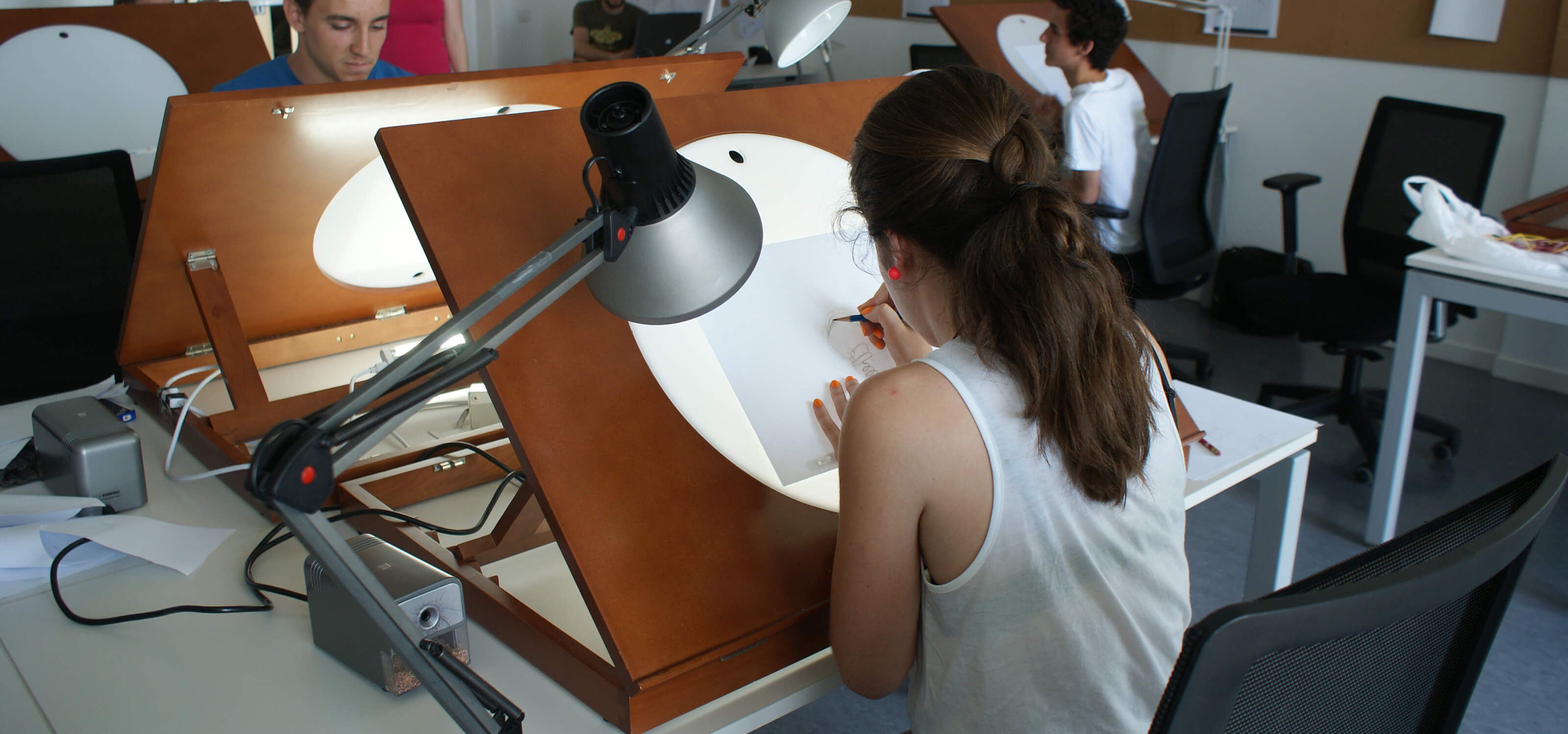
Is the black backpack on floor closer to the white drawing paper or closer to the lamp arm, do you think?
the white drawing paper

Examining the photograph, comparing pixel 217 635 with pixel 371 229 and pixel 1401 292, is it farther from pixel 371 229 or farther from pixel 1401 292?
pixel 1401 292

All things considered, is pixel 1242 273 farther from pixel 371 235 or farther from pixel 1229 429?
pixel 371 235

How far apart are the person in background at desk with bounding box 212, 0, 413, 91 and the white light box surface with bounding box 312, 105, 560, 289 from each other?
658 millimetres

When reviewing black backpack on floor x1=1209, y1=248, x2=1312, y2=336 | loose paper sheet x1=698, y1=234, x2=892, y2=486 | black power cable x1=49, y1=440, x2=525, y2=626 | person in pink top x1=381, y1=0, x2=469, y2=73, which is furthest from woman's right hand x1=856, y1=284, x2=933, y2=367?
black backpack on floor x1=1209, y1=248, x2=1312, y2=336

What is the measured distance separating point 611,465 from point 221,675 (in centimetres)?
39

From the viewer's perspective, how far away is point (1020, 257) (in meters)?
0.79

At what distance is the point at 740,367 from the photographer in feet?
3.32

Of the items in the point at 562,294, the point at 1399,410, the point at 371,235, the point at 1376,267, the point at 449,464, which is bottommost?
the point at 1399,410

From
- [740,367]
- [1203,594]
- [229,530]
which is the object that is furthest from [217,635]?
[1203,594]

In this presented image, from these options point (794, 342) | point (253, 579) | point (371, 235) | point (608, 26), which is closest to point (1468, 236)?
point (794, 342)

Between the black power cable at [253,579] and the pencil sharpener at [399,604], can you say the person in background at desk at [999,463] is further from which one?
the black power cable at [253,579]

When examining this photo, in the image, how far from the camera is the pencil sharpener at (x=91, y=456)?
1102 millimetres

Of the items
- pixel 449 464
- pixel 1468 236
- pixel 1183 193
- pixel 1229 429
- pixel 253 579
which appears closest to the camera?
pixel 253 579

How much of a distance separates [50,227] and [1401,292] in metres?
Result: 3.01
